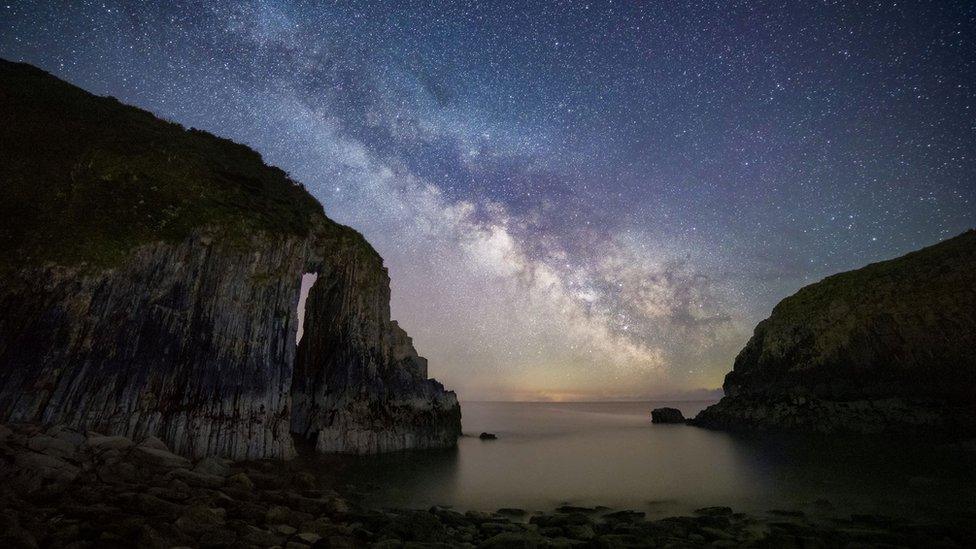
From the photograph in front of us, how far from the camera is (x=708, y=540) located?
578 inches

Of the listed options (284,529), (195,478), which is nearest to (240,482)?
(195,478)

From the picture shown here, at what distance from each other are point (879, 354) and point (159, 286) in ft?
230

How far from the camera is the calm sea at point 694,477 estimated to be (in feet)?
69.5

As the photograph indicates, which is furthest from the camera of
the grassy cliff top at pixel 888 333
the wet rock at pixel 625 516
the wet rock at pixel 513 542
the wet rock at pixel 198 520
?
the grassy cliff top at pixel 888 333

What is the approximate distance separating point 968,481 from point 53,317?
47.2 m

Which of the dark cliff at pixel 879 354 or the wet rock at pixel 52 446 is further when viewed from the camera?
the dark cliff at pixel 879 354

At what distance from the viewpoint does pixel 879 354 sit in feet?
168

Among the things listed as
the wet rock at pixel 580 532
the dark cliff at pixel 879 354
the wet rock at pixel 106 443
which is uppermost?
the dark cliff at pixel 879 354

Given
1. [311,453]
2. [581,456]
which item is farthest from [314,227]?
[581,456]

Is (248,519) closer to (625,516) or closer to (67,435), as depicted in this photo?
(67,435)

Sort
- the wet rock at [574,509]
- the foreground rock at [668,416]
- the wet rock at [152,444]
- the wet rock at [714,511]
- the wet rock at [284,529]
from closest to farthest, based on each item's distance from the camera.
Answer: the wet rock at [284,529], the wet rock at [152,444], the wet rock at [714,511], the wet rock at [574,509], the foreground rock at [668,416]

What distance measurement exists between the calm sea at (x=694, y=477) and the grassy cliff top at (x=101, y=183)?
57.5ft

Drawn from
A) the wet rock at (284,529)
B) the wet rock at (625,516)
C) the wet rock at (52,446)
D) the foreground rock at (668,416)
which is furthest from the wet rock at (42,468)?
the foreground rock at (668,416)

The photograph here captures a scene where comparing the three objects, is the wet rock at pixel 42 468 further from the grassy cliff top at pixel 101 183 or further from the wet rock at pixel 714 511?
the wet rock at pixel 714 511
